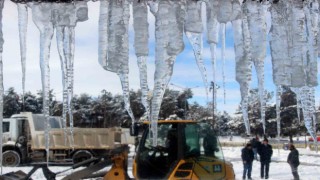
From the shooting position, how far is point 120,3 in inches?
112

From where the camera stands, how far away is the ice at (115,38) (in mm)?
2799

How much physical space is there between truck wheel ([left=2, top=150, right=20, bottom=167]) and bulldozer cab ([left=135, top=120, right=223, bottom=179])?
467 inches

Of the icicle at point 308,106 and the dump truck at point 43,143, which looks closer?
the icicle at point 308,106

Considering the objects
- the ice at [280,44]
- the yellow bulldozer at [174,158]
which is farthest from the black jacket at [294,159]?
the ice at [280,44]

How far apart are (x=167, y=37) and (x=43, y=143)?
51.3 ft

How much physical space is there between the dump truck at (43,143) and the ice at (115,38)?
14605 millimetres

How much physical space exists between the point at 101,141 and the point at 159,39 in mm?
15141

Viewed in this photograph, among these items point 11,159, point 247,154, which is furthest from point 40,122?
point 247,154

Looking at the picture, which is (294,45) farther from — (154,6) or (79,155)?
(79,155)

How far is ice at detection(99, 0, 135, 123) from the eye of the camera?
2.80m

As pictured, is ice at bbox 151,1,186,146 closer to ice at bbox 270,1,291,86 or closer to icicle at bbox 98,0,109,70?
icicle at bbox 98,0,109,70

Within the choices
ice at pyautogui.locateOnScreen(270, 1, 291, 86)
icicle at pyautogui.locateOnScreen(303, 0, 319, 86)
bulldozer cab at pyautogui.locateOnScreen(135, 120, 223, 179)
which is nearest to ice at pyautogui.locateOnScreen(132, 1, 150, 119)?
ice at pyautogui.locateOnScreen(270, 1, 291, 86)

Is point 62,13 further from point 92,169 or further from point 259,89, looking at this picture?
point 92,169

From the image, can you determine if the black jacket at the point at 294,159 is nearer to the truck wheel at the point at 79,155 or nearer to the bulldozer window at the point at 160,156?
the bulldozer window at the point at 160,156
